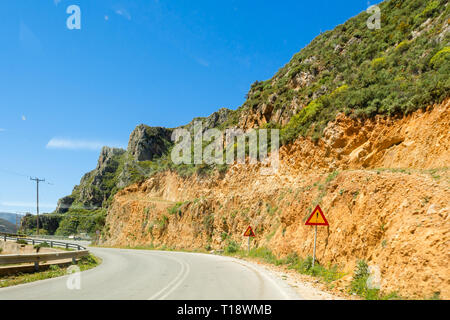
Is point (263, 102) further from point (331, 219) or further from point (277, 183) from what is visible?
point (331, 219)

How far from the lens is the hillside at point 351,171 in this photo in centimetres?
852

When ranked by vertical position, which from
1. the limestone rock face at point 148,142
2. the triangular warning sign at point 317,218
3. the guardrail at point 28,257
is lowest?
the guardrail at point 28,257

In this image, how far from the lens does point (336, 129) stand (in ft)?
69.1

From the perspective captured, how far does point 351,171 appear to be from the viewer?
49.4ft

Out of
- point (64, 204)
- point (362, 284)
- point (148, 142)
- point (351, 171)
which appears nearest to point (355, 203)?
point (351, 171)

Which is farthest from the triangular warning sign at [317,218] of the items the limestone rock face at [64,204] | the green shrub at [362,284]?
the limestone rock face at [64,204]

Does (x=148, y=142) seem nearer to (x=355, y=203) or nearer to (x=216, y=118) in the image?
(x=216, y=118)

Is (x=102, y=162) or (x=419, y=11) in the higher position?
(x=419, y=11)

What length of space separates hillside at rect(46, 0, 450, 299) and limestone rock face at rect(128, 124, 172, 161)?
1449 inches

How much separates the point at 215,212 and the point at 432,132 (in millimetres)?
21264

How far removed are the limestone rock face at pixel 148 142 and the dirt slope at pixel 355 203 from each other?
158ft

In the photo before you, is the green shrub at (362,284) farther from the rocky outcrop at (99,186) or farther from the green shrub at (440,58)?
the rocky outcrop at (99,186)

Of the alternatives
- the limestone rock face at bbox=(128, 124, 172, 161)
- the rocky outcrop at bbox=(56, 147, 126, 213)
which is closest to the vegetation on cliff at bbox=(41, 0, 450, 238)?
the limestone rock face at bbox=(128, 124, 172, 161)
